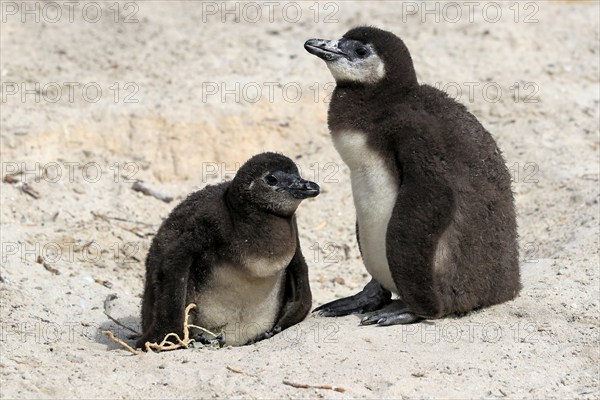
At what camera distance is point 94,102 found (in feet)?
37.3

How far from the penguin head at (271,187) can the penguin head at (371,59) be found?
791 mm

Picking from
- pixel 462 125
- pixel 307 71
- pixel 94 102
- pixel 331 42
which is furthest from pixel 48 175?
pixel 462 125

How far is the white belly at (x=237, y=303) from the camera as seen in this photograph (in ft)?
23.5

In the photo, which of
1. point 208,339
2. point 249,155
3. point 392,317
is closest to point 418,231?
point 392,317

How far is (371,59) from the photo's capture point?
23.9 ft

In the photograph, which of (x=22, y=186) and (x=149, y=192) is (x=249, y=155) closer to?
(x=149, y=192)

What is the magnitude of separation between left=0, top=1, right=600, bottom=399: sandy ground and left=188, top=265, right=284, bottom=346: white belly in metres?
0.30

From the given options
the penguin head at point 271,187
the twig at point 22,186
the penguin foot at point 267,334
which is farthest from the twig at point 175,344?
the twig at point 22,186

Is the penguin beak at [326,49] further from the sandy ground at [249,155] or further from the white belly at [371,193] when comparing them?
the sandy ground at [249,155]

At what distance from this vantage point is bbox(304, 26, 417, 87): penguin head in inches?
285

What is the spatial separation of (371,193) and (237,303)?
1.16m

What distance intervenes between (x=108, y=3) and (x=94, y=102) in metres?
2.55

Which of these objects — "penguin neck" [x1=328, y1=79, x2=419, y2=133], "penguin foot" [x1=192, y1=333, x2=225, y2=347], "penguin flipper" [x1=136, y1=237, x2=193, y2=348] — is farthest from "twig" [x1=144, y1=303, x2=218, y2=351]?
"penguin neck" [x1=328, y1=79, x2=419, y2=133]

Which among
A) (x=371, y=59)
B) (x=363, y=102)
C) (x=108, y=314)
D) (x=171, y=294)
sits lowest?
(x=108, y=314)
